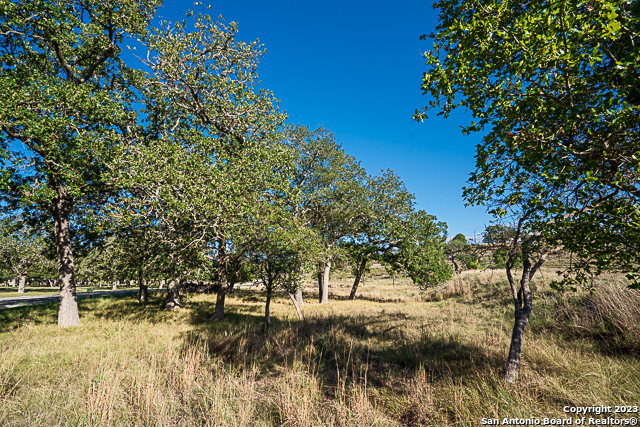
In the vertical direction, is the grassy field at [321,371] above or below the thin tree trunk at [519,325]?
below

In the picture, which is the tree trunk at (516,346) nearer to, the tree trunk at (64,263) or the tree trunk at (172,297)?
the tree trunk at (64,263)

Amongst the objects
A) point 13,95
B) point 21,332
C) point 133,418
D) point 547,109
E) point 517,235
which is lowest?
point 21,332

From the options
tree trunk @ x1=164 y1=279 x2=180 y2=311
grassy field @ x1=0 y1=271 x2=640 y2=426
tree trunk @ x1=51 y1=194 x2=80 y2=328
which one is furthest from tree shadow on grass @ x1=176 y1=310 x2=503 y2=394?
tree trunk @ x1=164 y1=279 x2=180 y2=311

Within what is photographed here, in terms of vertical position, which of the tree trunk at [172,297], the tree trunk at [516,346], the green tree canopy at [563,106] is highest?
the green tree canopy at [563,106]

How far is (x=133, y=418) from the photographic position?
4238 mm

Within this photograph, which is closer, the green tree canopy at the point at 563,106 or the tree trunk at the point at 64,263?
the green tree canopy at the point at 563,106

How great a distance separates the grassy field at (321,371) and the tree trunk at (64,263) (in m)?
0.83

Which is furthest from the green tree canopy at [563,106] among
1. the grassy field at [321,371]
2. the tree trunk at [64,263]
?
the tree trunk at [64,263]

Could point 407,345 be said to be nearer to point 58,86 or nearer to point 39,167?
point 39,167

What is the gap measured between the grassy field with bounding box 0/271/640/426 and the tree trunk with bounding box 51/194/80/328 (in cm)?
83

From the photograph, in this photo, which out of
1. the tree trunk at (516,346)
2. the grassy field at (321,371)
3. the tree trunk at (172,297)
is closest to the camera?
the grassy field at (321,371)

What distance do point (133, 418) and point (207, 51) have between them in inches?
583

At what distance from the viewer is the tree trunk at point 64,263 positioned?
11.7 metres

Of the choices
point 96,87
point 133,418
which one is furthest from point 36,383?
point 96,87
